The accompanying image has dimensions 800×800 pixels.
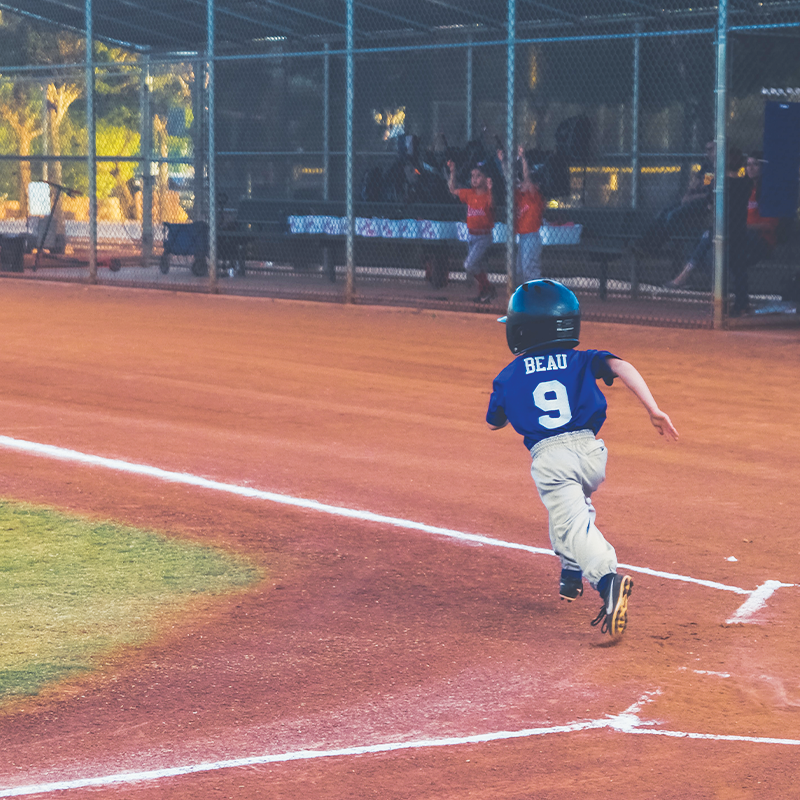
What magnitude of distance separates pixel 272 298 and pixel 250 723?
48.3ft

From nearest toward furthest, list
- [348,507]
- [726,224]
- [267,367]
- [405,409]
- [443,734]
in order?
[443,734] → [348,507] → [405,409] → [267,367] → [726,224]

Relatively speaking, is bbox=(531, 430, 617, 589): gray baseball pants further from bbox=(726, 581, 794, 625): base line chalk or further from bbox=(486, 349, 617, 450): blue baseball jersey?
bbox=(726, 581, 794, 625): base line chalk

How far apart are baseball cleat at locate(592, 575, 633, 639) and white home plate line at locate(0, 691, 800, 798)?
54 cm

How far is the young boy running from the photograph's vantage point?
202 inches

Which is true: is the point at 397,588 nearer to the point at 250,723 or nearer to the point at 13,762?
the point at 250,723

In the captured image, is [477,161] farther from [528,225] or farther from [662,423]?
[662,423]

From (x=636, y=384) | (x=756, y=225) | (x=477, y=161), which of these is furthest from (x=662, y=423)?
(x=477, y=161)

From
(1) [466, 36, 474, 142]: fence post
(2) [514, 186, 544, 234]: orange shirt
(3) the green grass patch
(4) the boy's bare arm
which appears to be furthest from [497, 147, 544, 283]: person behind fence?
(4) the boy's bare arm

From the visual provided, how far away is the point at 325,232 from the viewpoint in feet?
68.3

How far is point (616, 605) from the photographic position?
4.89m

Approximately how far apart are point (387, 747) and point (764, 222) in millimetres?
12819

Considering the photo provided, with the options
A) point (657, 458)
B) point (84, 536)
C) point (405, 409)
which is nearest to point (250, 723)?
point (84, 536)

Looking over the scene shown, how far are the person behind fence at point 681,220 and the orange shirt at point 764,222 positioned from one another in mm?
1699

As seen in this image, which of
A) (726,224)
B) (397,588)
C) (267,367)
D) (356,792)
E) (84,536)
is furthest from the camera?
(726,224)
